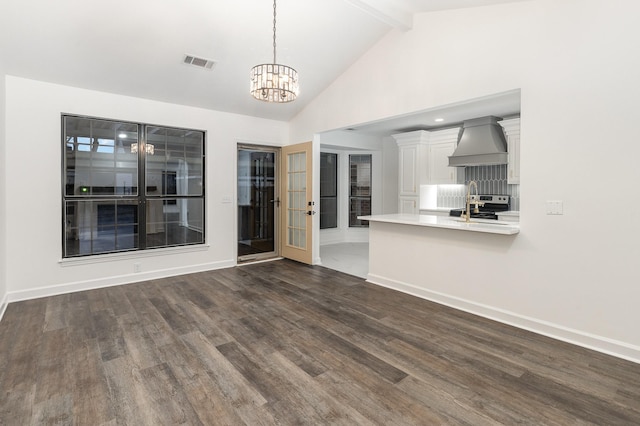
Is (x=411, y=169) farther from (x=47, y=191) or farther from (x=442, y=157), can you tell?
(x=47, y=191)

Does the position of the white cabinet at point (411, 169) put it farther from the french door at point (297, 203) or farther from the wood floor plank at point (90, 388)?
the wood floor plank at point (90, 388)

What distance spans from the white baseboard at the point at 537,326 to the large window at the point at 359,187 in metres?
4.32

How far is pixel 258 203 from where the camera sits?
20.8ft

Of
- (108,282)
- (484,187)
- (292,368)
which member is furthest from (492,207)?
(108,282)

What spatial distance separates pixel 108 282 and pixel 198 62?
3114 millimetres

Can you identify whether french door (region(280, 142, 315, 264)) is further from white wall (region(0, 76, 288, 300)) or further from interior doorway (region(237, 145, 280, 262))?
white wall (region(0, 76, 288, 300))

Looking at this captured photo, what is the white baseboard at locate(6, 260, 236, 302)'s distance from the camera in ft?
12.9

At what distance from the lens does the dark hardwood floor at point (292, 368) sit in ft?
6.38

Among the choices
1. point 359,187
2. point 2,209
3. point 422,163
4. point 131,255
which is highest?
point 422,163

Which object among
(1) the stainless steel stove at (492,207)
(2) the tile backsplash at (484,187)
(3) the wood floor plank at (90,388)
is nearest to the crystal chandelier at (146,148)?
(3) the wood floor plank at (90,388)

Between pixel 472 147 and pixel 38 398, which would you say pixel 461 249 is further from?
pixel 38 398

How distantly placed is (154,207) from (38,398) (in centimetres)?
320

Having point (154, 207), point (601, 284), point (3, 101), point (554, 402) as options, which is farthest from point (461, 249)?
point (3, 101)

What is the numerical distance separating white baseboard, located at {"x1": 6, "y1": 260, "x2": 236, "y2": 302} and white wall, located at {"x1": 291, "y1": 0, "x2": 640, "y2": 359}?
3685 mm
